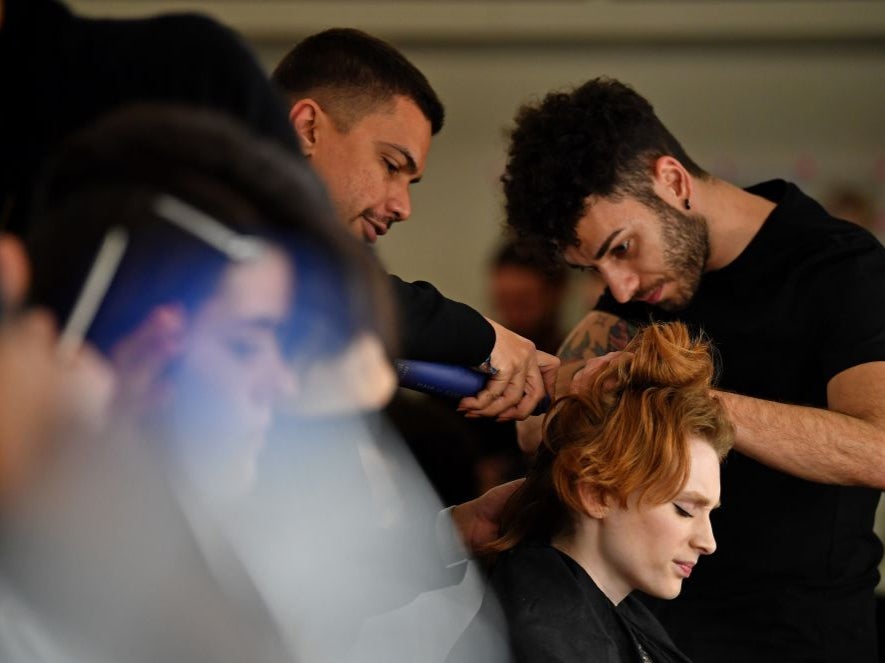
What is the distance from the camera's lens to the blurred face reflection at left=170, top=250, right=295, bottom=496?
737 millimetres

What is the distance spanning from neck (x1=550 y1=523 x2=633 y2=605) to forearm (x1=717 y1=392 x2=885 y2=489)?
268 mm

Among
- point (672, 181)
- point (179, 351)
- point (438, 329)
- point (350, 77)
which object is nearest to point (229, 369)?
point (179, 351)

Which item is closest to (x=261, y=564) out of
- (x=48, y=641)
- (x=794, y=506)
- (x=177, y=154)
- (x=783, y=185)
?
(x=48, y=641)

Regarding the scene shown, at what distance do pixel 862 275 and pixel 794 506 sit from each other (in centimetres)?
38

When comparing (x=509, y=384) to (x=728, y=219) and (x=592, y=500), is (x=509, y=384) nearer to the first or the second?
(x=592, y=500)

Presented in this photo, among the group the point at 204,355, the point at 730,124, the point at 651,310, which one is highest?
the point at 204,355

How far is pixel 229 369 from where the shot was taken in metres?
0.75

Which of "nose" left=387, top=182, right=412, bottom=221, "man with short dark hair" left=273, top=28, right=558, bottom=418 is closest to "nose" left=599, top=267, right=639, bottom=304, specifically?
"man with short dark hair" left=273, top=28, right=558, bottom=418

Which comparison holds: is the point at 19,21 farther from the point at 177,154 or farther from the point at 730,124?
the point at 730,124

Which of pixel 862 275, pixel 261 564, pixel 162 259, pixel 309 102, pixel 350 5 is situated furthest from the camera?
pixel 350 5

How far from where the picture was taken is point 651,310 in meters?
2.10

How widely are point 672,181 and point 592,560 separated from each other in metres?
0.76

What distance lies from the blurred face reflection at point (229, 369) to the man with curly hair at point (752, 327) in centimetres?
107

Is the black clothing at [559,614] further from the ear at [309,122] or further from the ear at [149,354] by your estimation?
the ear at [149,354]
